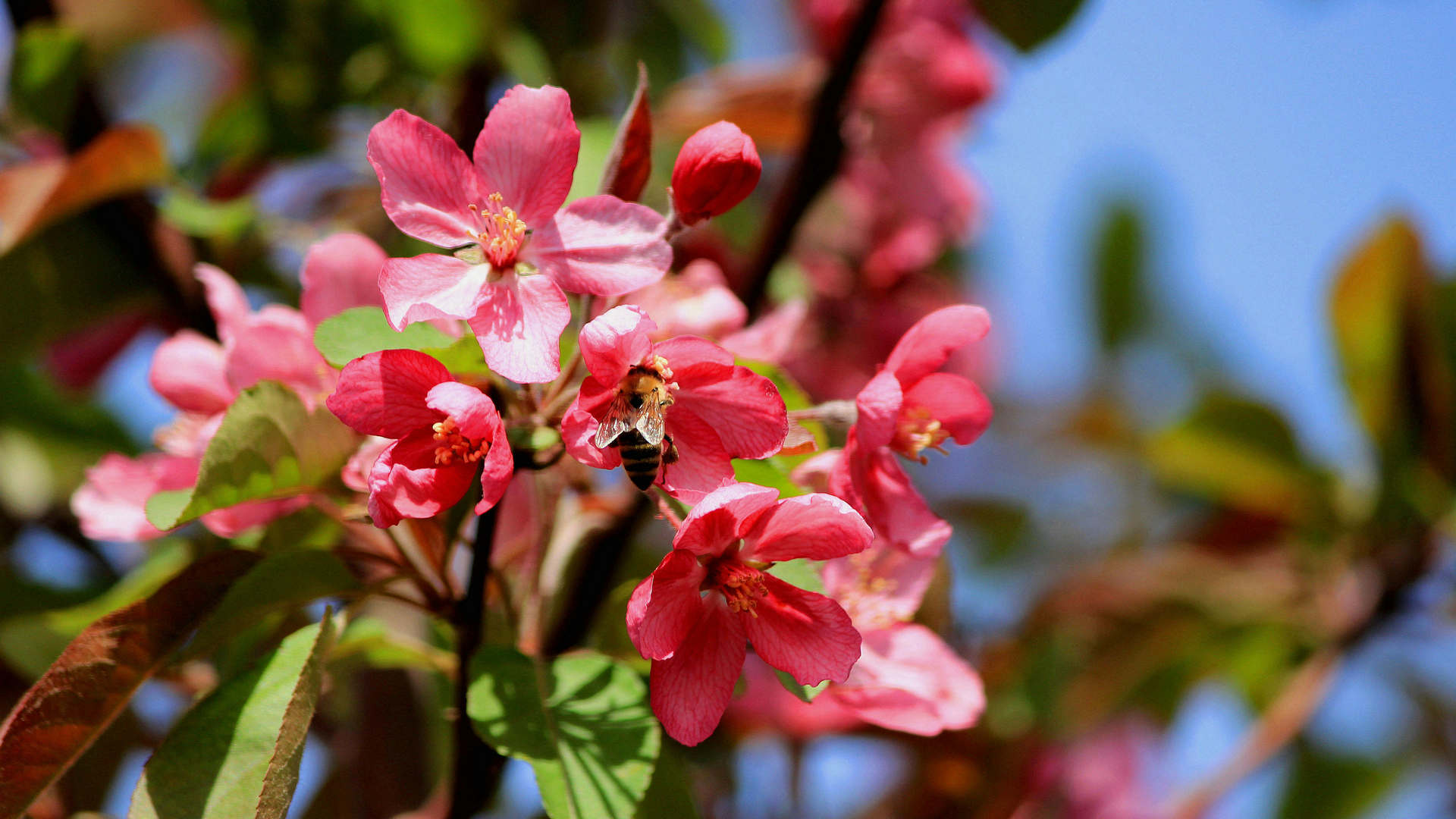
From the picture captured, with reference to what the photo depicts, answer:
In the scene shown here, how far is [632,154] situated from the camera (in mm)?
971

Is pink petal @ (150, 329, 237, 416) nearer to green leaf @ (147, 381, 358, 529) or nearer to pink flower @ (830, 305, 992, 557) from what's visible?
green leaf @ (147, 381, 358, 529)

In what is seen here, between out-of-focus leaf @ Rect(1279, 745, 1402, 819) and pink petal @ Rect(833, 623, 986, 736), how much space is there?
215cm

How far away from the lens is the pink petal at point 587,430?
0.82 meters

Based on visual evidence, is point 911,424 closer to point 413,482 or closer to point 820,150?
point 413,482

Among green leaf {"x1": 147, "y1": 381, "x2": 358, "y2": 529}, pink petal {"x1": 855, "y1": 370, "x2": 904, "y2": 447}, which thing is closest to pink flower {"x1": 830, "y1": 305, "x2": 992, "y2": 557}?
pink petal {"x1": 855, "y1": 370, "x2": 904, "y2": 447}

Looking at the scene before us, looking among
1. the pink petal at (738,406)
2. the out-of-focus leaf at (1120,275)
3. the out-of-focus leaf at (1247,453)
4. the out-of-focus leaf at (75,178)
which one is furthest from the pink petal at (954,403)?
the out-of-focus leaf at (1120,275)

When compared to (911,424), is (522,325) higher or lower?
higher

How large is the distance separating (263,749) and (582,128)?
88 cm

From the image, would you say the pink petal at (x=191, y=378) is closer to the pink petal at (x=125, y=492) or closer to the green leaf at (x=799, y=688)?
the pink petal at (x=125, y=492)

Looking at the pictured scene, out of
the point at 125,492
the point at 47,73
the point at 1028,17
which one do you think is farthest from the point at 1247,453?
the point at 47,73

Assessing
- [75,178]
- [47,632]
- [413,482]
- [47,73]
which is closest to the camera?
[413,482]

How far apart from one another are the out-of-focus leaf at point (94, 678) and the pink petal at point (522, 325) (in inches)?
13.2

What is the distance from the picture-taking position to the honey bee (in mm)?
848

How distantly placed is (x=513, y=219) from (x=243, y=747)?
0.46m
